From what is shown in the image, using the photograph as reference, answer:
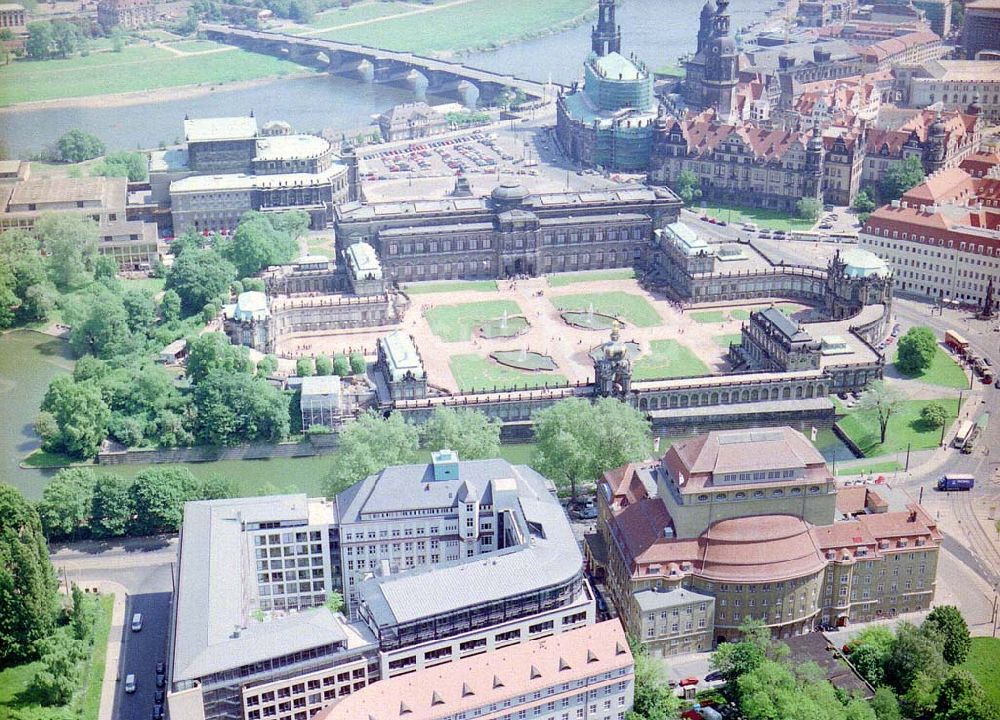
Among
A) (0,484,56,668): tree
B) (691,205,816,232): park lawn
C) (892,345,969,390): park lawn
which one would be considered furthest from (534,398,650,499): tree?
(691,205,816,232): park lawn

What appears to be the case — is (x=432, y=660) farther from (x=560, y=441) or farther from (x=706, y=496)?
(x=560, y=441)

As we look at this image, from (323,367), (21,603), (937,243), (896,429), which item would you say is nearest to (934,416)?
(896,429)

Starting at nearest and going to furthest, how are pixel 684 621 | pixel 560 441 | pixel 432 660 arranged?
1. pixel 432 660
2. pixel 684 621
3. pixel 560 441

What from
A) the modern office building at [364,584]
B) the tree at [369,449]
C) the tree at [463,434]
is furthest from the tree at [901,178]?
the modern office building at [364,584]

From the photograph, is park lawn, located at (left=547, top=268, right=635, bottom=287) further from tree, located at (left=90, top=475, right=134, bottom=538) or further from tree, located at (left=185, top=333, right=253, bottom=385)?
tree, located at (left=90, top=475, right=134, bottom=538)

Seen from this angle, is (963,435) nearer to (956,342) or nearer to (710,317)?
(956,342)

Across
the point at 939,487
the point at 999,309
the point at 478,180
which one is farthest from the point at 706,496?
the point at 478,180

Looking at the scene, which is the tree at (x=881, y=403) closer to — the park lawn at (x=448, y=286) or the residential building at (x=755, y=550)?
the residential building at (x=755, y=550)
